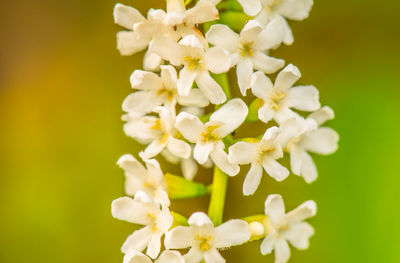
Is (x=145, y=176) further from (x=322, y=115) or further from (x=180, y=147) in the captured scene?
(x=322, y=115)

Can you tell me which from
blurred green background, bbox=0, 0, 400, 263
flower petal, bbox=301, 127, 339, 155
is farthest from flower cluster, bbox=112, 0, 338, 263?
blurred green background, bbox=0, 0, 400, 263

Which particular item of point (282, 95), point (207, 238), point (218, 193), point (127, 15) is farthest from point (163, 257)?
point (127, 15)

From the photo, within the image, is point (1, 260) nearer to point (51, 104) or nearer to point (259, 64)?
point (51, 104)

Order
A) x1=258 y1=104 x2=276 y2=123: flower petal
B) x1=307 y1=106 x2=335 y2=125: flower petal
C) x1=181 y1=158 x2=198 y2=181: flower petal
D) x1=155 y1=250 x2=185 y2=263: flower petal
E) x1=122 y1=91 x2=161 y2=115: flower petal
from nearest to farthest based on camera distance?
x1=155 y1=250 x2=185 y2=263: flower petal, x1=258 y1=104 x2=276 y2=123: flower petal, x1=122 y1=91 x2=161 y2=115: flower petal, x1=307 y1=106 x2=335 y2=125: flower petal, x1=181 y1=158 x2=198 y2=181: flower petal

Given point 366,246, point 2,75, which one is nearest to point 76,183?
point 2,75

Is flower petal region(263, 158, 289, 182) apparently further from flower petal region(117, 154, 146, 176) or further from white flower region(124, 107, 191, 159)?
flower petal region(117, 154, 146, 176)

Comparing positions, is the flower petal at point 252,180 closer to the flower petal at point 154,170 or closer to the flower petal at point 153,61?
the flower petal at point 154,170

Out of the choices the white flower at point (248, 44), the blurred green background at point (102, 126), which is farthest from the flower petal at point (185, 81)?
the blurred green background at point (102, 126)

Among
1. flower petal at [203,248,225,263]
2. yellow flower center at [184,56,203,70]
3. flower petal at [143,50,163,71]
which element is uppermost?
flower petal at [143,50,163,71]
